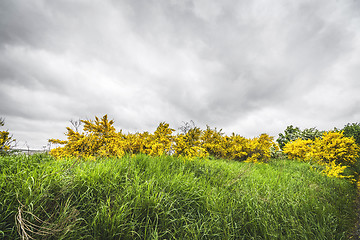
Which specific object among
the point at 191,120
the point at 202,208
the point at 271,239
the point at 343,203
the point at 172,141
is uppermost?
the point at 191,120

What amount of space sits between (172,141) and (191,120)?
22.5 ft

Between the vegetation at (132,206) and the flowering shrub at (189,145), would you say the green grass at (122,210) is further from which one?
the flowering shrub at (189,145)

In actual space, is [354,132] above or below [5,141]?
above

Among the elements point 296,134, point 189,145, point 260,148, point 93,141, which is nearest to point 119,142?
point 93,141

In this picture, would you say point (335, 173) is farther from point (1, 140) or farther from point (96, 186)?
point (1, 140)

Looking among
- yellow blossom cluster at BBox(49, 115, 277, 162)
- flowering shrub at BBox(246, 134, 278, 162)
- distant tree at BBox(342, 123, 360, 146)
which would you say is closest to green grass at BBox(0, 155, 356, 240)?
yellow blossom cluster at BBox(49, 115, 277, 162)

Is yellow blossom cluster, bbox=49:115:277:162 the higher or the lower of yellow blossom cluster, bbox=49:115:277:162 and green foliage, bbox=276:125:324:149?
the lower

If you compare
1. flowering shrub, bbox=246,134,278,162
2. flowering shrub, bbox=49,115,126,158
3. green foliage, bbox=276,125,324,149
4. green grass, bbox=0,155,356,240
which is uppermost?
green foliage, bbox=276,125,324,149

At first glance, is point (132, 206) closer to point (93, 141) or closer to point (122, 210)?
point (122, 210)

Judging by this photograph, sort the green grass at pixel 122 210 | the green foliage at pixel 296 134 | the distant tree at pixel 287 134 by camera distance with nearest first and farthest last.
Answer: the green grass at pixel 122 210 → the green foliage at pixel 296 134 → the distant tree at pixel 287 134

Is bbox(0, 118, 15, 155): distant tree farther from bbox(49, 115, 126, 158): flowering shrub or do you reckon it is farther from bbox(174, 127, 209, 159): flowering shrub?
bbox(174, 127, 209, 159): flowering shrub

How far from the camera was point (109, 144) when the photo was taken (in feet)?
15.5

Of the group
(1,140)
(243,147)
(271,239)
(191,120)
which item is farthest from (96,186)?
(191,120)

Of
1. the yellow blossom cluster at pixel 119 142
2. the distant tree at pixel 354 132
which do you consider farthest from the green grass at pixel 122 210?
the distant tree at pixel 354 132
